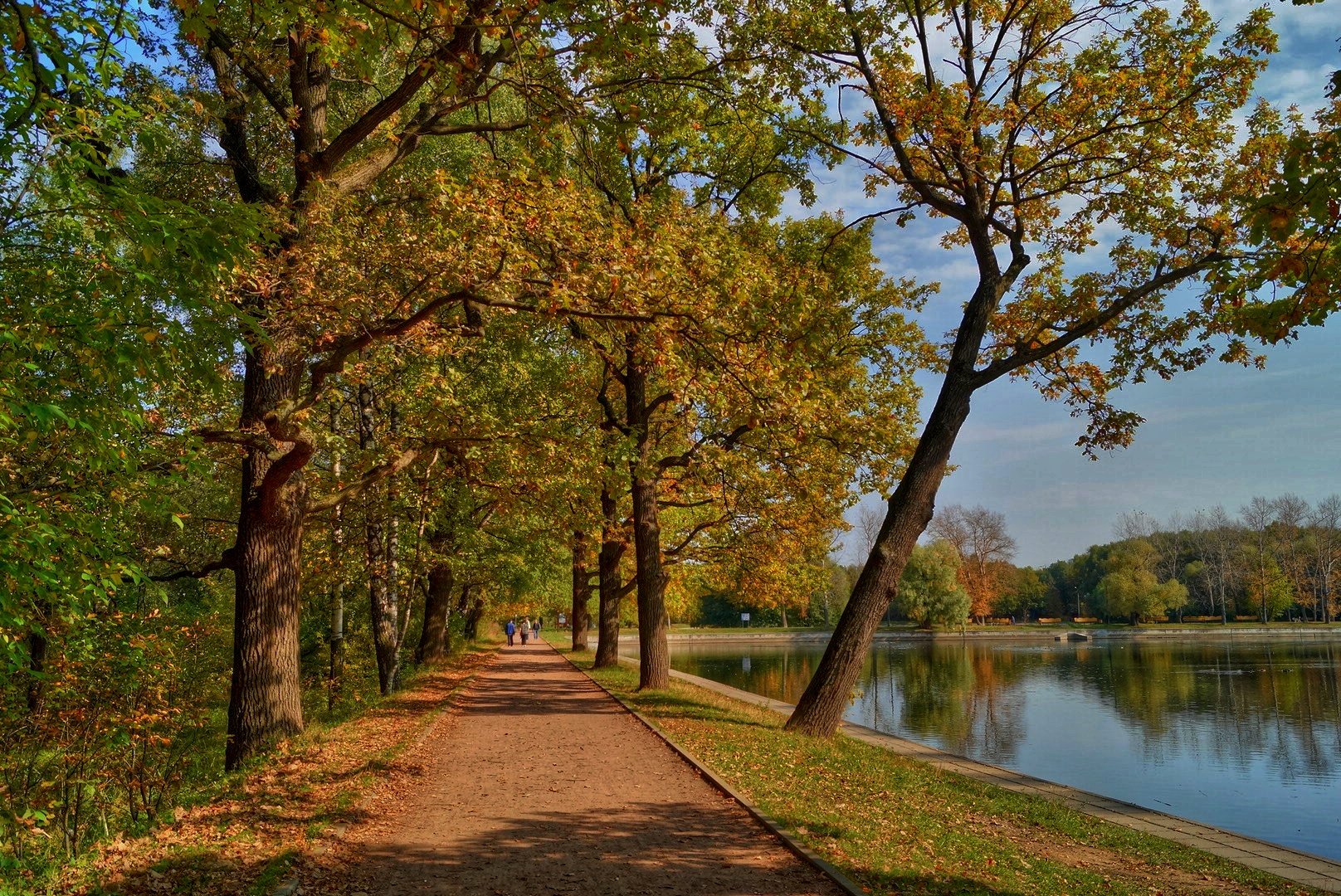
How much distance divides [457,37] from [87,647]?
6687mm

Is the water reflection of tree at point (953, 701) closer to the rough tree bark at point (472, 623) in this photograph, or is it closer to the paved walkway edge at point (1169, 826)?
the paved walkway edge at point (1169, 826)

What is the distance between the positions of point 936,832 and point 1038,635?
71183mm

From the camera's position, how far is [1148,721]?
65.0 feet

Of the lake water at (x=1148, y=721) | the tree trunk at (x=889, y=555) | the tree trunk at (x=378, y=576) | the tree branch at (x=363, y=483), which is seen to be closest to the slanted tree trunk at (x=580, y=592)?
the lake water at (x=1148, y=721)

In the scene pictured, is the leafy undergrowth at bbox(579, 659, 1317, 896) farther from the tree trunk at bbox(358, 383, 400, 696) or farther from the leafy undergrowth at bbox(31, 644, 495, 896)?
the tree trunk at bbox(358, 383, 400, 696)

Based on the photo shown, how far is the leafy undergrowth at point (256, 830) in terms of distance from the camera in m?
5.21

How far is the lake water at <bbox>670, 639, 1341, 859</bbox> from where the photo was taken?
41.3 feet

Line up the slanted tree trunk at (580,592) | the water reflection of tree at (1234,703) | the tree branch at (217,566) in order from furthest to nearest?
the slanted tree trunk at (580,592) → the water reflection of tree at (1234,703) → the tree branch at (217,566)

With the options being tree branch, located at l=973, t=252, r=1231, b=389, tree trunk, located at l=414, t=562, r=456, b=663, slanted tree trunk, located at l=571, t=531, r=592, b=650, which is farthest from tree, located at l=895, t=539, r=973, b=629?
tree branch, located at l=973, t=252, r=1231, b=389

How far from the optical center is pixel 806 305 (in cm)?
981

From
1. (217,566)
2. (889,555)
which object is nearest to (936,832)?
(889,555)

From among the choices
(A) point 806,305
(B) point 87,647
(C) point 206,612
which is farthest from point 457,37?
(C) point 206,612

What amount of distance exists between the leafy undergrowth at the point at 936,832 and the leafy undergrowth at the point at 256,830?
3.58m

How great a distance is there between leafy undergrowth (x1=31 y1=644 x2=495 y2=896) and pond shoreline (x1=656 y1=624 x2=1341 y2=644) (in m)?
53.3
